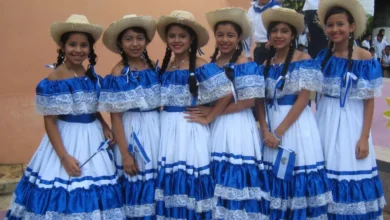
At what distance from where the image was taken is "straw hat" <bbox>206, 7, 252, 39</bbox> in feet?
11.3

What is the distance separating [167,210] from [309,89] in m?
1.37

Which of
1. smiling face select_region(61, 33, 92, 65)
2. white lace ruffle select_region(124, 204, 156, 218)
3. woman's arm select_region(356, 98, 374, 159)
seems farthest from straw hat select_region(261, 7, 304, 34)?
white lace ruffle select_region(124, 204, 156, 218)

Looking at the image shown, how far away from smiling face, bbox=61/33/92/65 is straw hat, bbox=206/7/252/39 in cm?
99

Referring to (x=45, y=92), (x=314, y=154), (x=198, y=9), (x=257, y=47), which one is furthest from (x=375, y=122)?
(x=45, y=92)

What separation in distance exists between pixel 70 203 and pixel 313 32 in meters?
4.15

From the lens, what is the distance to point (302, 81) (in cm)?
336

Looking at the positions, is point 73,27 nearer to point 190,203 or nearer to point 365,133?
point 190,203

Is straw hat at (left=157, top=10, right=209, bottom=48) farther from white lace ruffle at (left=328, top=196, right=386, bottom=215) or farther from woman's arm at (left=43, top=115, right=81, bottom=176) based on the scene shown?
white lace ruffle at (left=328, top=196, right=386, bottom=215)

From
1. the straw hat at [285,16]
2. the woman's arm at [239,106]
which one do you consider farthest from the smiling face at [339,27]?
the woman's arm at [239,106]

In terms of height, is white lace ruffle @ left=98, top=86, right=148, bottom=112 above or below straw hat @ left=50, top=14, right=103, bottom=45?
below

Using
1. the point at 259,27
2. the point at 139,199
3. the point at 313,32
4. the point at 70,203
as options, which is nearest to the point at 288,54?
the point at 139,199

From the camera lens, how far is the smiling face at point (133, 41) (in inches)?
138

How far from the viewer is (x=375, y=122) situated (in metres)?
6.46

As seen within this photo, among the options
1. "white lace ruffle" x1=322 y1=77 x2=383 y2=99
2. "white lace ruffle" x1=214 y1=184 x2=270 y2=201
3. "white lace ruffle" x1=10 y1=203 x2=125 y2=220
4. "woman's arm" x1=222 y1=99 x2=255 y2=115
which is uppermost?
"white lace ruffle" x1=322 y1=77 x2=383 y2=99
